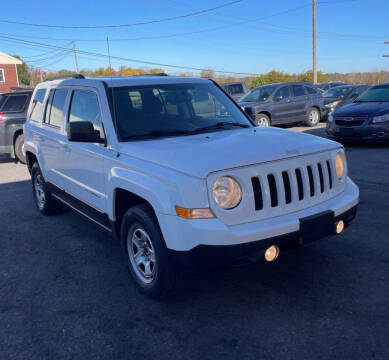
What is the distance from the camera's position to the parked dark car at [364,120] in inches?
394

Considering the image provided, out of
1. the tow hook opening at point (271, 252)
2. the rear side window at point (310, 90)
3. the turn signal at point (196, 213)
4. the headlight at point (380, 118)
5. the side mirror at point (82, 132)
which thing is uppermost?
the side mirror at point (82, 132)

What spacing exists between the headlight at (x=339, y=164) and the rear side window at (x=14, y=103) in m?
9.65

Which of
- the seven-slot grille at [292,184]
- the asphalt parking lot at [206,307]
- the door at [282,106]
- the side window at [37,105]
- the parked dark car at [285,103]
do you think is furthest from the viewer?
the door at [282,106]

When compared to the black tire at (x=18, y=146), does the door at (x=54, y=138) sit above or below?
above

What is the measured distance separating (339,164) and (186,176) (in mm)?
1574

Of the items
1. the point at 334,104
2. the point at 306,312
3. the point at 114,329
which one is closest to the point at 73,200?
the point at 114,329

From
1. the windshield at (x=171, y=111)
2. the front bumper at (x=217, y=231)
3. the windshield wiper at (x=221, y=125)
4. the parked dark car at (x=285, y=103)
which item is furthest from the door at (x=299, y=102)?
the front bumper at (x=217, y=231)

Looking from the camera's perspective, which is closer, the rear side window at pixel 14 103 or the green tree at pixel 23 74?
the rear side window at pixel 14 103

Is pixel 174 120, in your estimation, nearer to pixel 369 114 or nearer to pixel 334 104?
pixel 369 114

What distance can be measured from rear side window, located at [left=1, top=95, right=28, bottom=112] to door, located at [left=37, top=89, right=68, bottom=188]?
6.16 metres

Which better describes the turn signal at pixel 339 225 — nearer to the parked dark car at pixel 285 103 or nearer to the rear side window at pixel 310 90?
the parked dark car at pixel 285 103

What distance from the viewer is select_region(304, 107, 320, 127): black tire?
15320mm

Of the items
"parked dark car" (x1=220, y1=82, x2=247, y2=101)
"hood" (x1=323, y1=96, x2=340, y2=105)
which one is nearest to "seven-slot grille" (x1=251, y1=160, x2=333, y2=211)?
"hood" (x1=323, y1=96, x2=340, y2=105)

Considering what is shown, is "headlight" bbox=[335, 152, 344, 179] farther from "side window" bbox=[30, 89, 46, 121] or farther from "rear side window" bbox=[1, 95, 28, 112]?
"rear side window" bbox=[1, 95, 28, 112]
